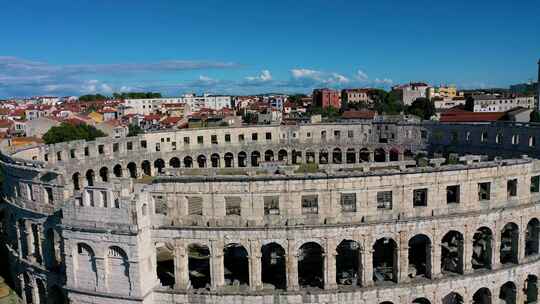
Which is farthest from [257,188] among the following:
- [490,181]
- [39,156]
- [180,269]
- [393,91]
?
[393,91]

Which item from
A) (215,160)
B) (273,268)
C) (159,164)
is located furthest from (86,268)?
(215,160)

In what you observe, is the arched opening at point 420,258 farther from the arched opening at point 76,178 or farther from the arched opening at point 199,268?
the arched opening at point 76,178

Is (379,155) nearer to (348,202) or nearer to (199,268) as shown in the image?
(348,202)

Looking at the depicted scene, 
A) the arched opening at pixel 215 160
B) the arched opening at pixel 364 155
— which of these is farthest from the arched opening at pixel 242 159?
the arched opening at pixel 364 155

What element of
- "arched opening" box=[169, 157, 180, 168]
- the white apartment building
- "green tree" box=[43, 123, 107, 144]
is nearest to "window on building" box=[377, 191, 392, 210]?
"arched opening" box=[169, 157, 180, 168]

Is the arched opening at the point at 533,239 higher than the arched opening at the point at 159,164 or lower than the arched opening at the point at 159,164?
lower

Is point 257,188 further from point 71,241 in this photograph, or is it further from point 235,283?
point 71,241
